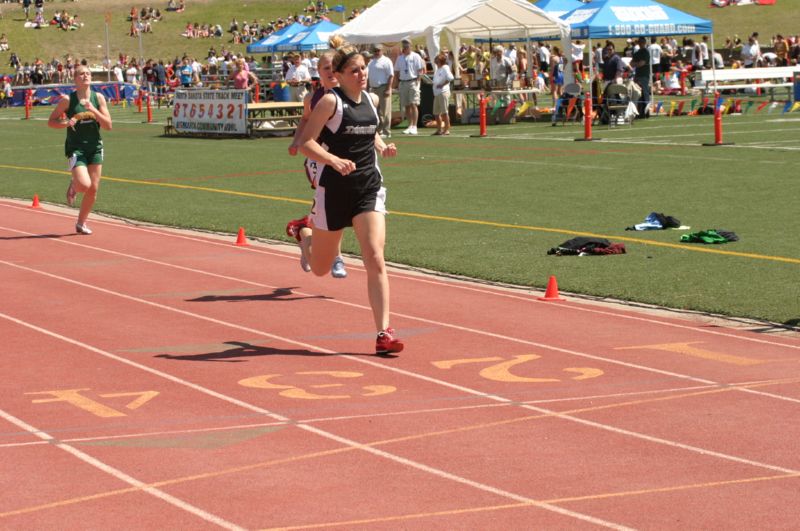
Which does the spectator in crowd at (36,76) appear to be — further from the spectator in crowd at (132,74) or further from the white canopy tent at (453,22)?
the white canopy tent at (453,22)

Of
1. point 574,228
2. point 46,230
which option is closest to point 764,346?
point 574,228

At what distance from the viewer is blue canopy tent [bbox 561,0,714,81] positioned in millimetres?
39344

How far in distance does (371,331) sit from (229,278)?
323cm

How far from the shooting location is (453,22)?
4041 centimetres

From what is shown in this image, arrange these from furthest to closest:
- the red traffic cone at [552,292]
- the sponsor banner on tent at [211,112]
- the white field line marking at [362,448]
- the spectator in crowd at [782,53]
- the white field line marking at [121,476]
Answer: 1. the spectator in crowd at [782,53]
2. the sponsor banner on tent at [211,112]
3. the red traffic cone at [552,292]
4. the white field line marking at [362,448]
5. the white field line marking at [121,476]

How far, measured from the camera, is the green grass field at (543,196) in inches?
530

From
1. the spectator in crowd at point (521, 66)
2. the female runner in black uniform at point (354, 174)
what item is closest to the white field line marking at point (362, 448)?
the female runner in black uniform at point (354, 174)

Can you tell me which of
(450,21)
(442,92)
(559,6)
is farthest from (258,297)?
(559,6)

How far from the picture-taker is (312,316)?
11.8 meters

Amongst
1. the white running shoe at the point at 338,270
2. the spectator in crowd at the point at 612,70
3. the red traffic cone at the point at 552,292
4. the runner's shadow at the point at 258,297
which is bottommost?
the runner's shadow at the point at 258,297

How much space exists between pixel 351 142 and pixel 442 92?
2553 cm

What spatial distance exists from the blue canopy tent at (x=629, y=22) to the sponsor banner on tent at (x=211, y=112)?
9.72 m

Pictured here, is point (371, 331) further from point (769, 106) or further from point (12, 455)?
point (769, 106)

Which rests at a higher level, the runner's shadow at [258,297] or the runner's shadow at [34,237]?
the runner's shadow at [258,297]
